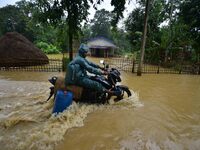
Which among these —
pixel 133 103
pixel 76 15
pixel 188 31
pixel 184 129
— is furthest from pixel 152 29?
pixel 184 129

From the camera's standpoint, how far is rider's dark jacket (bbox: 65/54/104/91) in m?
5.00

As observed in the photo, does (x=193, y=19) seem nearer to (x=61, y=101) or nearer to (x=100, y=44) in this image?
(x=100, y=44)

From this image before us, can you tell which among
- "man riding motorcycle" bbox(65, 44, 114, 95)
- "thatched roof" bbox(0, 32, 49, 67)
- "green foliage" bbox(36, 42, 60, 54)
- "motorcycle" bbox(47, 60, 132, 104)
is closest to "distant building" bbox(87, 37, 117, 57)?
"green foliage" bbox(36, 42, 60, 54)

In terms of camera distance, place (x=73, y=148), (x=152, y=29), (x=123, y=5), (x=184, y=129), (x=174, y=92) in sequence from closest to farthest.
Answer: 1. (x=73, y=148)
2. (x=184, y=129)
3. (x=174, y=92)
4. (x=123, y=5)
5. (x=152, y=29)

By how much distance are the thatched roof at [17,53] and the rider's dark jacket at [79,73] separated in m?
11.1

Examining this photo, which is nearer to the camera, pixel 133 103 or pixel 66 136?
pixel 66 136

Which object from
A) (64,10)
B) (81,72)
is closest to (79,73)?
(81,72)

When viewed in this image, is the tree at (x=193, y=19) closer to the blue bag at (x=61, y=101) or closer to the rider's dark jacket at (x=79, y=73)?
the rider's dark jacket at (x=79, y=73)

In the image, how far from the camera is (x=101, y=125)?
480 centimetres

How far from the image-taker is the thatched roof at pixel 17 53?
14.8 m

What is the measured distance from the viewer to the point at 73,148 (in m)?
3.70

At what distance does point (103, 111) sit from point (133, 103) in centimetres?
116

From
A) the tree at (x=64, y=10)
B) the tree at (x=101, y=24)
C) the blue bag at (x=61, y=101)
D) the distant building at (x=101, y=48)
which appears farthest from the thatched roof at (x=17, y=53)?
the tree at (x=101, y=24)

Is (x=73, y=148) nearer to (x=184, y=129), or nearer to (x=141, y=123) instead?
(x=141, y=123)
